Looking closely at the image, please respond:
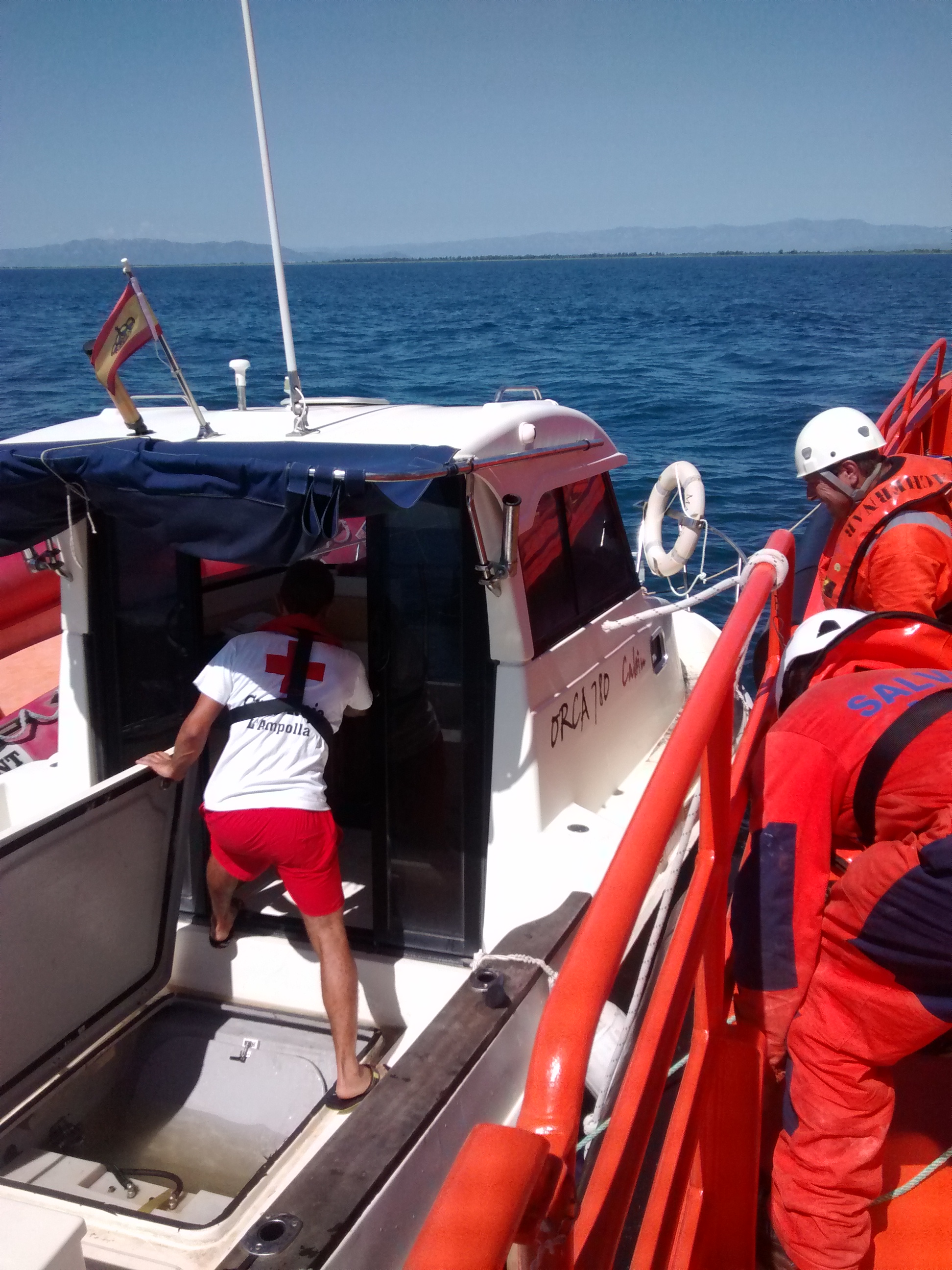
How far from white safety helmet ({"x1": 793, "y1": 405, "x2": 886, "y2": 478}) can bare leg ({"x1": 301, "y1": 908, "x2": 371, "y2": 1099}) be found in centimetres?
326

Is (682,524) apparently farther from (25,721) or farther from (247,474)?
(25,721)

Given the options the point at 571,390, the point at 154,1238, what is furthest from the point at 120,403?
the point at 571,390

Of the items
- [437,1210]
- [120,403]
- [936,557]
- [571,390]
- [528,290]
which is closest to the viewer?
[437,1210]

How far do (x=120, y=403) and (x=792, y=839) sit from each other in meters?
2.42

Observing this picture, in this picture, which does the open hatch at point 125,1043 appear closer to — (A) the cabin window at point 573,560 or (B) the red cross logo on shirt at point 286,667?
(B) the red cross logo on shirt at point 286,667

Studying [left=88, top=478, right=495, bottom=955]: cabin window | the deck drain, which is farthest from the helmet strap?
the deck drain

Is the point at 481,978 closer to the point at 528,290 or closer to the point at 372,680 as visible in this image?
the point at 372,680

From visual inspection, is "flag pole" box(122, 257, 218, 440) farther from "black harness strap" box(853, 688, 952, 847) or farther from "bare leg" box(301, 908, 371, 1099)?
"black harness strap" box(853, 688, 952, 847)

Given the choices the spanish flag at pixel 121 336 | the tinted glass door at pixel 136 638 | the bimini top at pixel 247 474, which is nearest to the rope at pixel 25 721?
the tinted glass door at pixel 136 638

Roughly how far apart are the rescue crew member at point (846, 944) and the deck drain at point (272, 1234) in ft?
3.52

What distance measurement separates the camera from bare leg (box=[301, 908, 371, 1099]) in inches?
117

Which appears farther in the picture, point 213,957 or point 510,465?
point 213,957

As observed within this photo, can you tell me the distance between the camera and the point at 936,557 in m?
4.23

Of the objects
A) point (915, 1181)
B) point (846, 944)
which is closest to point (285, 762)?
point (846, 944)
